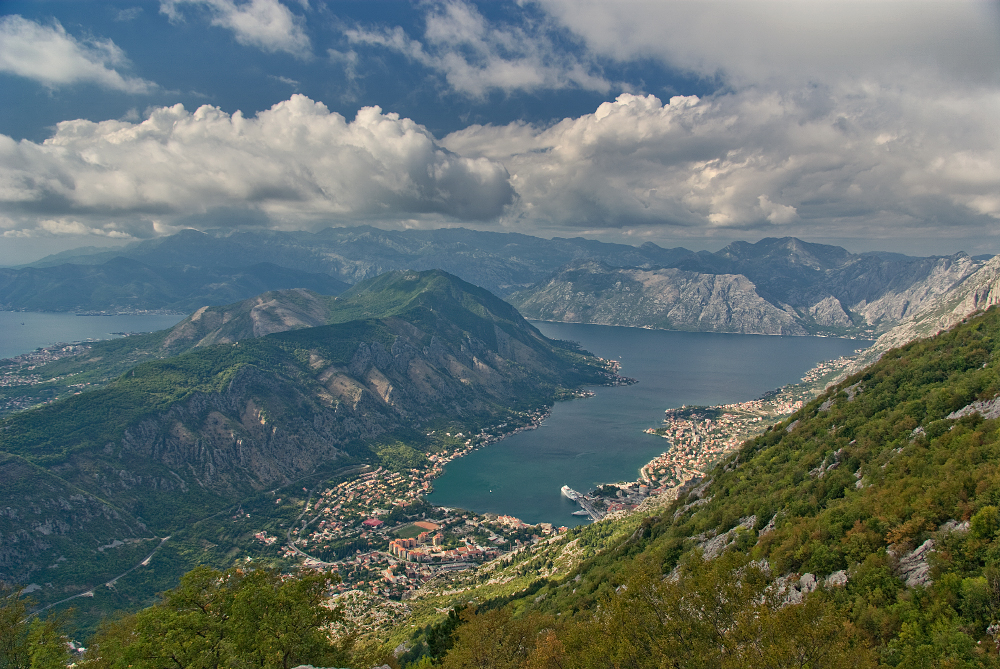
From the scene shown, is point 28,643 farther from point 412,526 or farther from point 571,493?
point 571,493

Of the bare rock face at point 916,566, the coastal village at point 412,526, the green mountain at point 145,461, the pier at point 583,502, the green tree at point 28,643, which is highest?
the bare rock face at point 916,566

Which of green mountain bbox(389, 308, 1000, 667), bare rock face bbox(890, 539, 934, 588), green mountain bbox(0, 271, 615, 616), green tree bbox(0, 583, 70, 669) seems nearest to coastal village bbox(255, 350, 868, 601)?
green mountain bbox(0, 271, 615, 616)

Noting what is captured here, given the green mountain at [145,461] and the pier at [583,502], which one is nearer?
the green mountain at [145,461]

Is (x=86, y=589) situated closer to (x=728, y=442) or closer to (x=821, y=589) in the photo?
(x=821, y=589)

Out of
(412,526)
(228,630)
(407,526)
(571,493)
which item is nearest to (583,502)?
(571,493)

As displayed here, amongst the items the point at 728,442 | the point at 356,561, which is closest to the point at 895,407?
the point at 356,561

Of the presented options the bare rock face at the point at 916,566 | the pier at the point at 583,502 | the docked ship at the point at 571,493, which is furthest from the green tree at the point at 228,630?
the docked ship at the point at 571,493

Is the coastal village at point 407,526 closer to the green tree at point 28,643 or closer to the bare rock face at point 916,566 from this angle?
the green tree at point 28,643

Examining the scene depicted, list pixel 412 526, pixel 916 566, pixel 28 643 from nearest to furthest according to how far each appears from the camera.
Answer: pixel 916 566 → pixel 28 643 → pixel 412 526

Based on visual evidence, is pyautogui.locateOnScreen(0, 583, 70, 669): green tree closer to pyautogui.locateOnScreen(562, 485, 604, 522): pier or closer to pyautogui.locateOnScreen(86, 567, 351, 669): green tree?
pyautogui.locateOnScreen(86, 567, 351, 669): green tree
